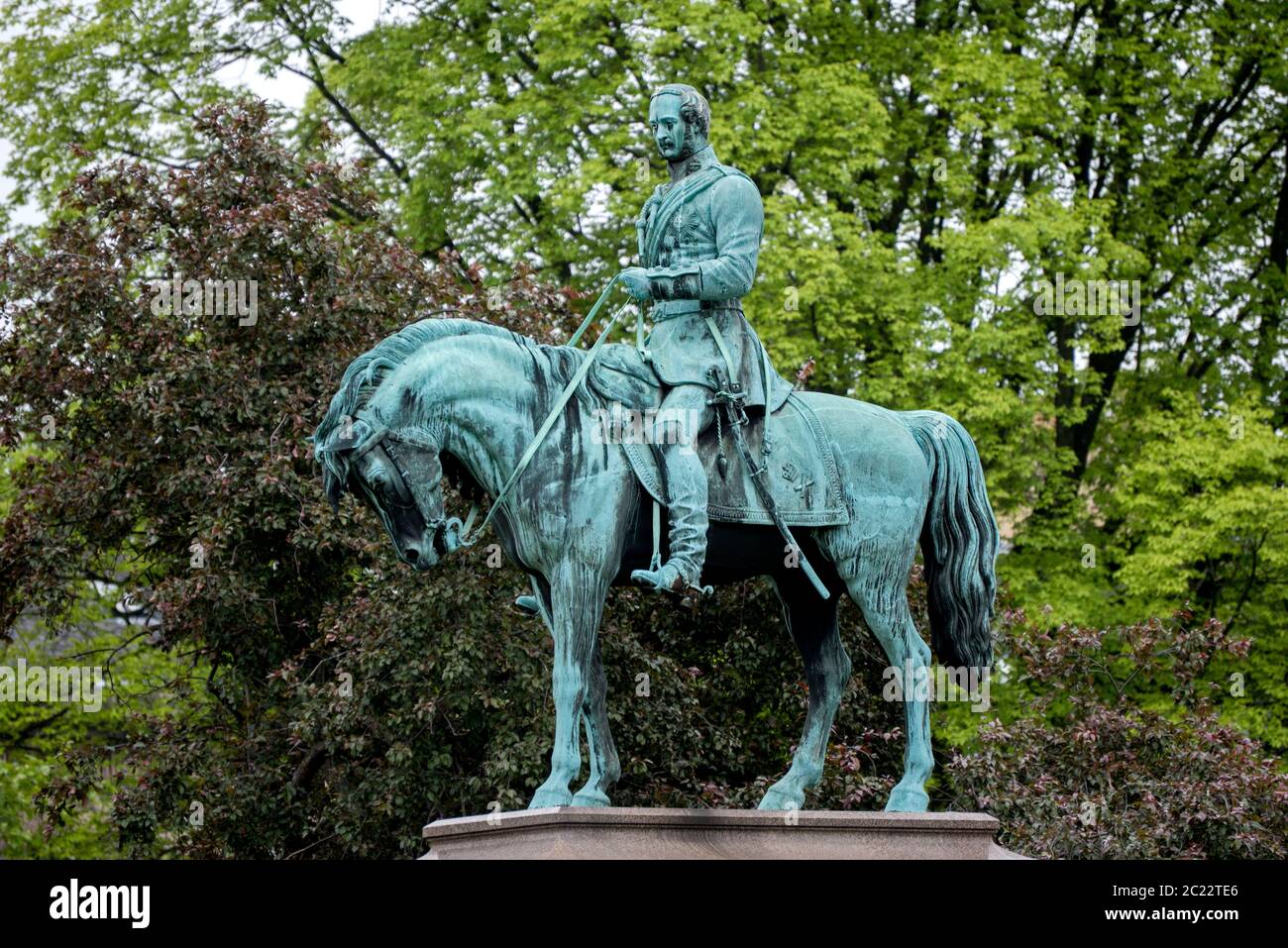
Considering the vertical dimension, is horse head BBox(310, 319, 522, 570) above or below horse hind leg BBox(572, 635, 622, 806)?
above

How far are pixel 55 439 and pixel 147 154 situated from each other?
29.2 ft

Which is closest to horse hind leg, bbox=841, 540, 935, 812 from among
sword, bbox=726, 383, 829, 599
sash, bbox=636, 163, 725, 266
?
sword, bbox=726, 383, 829, 599

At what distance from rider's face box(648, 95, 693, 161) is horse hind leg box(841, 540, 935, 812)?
2450 mm

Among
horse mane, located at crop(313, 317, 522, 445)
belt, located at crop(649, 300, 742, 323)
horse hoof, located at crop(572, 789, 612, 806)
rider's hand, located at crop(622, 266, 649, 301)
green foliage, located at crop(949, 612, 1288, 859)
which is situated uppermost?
rider's hand, located at crop(622, 266, 649, 301)

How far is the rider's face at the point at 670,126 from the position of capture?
11469 mm

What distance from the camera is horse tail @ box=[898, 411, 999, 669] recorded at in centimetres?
1180

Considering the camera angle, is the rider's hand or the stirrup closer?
the stirrup

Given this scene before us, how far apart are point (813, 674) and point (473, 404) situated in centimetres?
271

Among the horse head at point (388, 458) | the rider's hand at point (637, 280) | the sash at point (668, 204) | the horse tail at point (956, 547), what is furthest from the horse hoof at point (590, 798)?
the sash at point (668, 204)

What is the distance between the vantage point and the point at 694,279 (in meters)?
11.2

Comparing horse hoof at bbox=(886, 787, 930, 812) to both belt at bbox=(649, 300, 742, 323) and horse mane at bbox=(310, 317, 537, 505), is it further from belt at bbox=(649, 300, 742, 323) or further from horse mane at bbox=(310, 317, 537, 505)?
horse mane at bbox=(310, 317, 537, 505)

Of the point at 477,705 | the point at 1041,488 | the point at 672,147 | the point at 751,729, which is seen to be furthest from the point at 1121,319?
the point at 672,147

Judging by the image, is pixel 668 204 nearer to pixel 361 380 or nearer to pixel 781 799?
pixel 361 380

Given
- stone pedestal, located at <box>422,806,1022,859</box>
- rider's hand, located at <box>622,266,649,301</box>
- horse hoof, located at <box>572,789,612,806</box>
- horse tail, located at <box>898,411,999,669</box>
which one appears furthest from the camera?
horse tail, located at <box>898,411,999,669</box>
